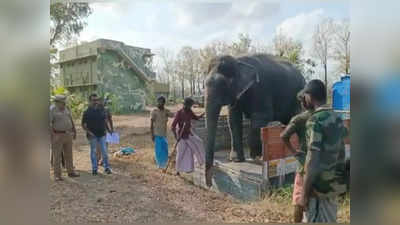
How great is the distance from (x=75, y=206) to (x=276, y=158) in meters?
2.42

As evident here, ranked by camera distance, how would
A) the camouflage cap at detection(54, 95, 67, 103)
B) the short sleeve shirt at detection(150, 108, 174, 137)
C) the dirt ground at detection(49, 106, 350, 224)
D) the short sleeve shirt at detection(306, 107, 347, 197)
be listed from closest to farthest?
the short sleeve shirt at detection(306, 107, 347, 197) < the dirt ground at detection(49, 106, 350, 224) < the camouflage cap at detection(54, 95, 67, 103) < the short sleeve shirt at detection(150, 108, 174, 137)

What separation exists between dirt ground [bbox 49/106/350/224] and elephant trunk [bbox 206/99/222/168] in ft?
1.35

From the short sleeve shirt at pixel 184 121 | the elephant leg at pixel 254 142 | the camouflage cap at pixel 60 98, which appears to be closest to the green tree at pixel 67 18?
the camouflage cap at pixel 60 98

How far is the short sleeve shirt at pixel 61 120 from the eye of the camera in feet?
11.7

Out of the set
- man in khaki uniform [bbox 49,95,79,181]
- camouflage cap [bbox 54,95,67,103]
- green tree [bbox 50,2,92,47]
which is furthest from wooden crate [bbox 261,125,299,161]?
green tree [bbox 50,2,92,47]

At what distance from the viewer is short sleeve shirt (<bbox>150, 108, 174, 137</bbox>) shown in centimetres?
374

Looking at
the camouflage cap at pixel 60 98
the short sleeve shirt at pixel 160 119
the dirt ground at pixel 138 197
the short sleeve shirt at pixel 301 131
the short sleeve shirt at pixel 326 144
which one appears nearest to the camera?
the short sleeve shirt at pixel 326 144

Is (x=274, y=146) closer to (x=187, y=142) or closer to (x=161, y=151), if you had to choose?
(x=187, y=142)

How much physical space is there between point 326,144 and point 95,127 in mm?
2683

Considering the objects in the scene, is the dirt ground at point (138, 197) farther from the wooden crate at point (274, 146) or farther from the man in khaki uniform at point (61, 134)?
the wooden crate at point (274, 146)

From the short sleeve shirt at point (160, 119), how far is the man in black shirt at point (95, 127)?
1.98 feet

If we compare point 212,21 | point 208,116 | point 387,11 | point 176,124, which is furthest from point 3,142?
point 387,11

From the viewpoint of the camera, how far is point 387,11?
309cm

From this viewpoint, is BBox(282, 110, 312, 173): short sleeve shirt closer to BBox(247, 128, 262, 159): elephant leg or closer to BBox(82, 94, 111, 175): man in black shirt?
BBox(247, 128, 262, 159): elephant leg
